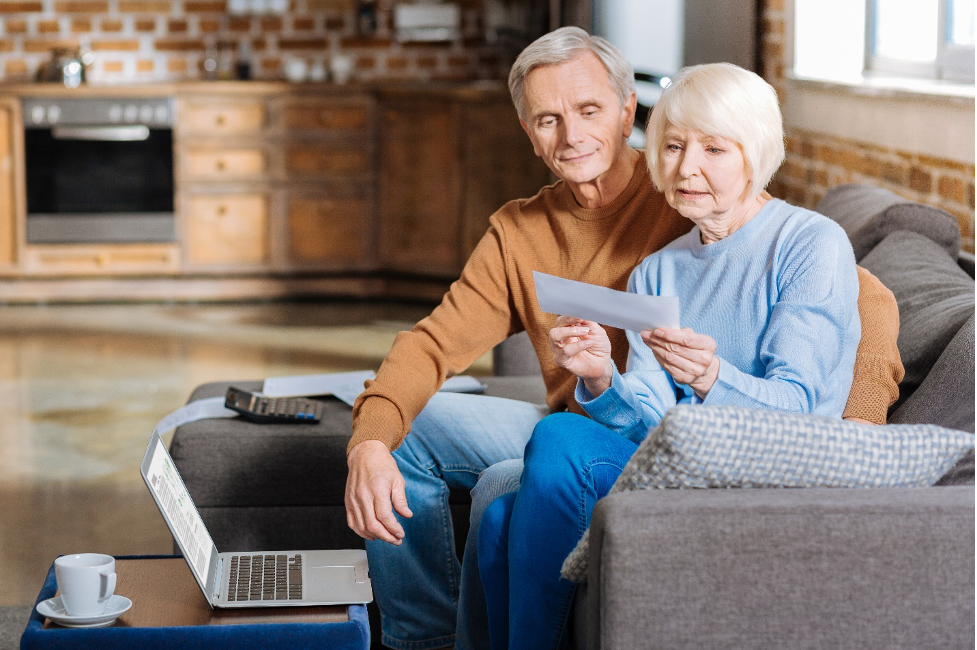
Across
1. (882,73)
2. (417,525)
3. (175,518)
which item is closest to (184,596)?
(175,518)

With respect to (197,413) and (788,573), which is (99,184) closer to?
(197,413)

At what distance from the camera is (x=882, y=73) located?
3.11 m

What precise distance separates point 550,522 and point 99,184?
456 cm

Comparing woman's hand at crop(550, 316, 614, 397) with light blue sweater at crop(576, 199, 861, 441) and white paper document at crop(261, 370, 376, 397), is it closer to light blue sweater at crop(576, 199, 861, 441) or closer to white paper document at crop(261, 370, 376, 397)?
light blue sweater at crop(576, 199, 861, 441)

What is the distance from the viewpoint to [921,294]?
1805 mm

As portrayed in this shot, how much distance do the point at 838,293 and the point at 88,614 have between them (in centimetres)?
102

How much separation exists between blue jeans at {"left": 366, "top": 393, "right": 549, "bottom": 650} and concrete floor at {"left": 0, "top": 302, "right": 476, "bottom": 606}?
2.94 ft

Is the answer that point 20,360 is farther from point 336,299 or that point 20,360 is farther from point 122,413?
point 336,299

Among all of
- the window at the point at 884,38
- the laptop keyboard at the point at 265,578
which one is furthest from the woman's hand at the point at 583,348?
the window at the point at 884,38

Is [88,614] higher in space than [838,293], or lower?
lower

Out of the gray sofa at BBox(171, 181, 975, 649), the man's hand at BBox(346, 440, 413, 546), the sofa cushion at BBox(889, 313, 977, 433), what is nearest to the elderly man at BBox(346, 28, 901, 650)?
the man's hand at BBox(346, 440, 413, 546)

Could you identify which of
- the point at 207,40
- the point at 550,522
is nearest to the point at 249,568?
the point at 550,522

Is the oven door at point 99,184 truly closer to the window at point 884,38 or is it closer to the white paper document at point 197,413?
the window at point 884,38

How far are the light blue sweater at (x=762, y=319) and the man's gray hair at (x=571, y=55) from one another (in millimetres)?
333
